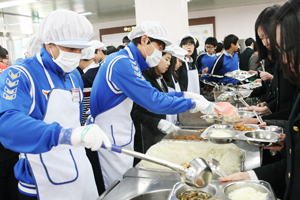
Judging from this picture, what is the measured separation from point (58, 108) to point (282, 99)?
1.78 meters

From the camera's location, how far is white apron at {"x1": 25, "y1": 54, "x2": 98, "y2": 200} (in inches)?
46.1

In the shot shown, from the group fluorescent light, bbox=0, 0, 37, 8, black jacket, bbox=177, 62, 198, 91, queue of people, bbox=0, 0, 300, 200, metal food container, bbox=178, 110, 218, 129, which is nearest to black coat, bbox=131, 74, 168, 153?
queue of people, bbox=0, 0, 300, 200

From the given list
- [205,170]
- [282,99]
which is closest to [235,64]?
[282,99]

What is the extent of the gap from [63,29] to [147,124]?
1229 millimetres

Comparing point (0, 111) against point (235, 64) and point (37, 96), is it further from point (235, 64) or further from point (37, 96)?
point (235, 64)

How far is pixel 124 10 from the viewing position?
340 inches

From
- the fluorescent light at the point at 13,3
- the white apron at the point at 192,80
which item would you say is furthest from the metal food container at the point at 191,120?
the fluorescent light at the point at 13,3

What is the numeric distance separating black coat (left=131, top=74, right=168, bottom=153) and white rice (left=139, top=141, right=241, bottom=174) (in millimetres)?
334

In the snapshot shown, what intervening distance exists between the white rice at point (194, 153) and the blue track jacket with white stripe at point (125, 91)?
281 millimetres

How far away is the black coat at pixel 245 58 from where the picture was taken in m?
5.89

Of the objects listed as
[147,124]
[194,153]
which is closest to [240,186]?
[194,153]

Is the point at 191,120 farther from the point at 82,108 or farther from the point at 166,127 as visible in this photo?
the point at 82,108

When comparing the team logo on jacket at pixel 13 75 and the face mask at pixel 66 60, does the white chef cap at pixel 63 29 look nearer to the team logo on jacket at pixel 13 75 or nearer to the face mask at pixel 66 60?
the face mask at pixel 66 60

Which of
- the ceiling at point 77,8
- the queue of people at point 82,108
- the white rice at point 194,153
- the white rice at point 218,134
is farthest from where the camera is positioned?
the ceiling at point 77,8
